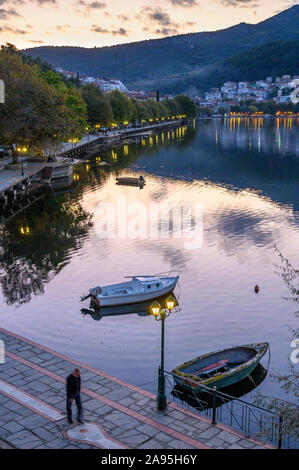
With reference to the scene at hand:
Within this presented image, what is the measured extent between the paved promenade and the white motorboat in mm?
10511

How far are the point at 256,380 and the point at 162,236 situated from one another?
24.0 m

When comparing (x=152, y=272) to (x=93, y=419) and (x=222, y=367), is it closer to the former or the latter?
(x=222, y=367)

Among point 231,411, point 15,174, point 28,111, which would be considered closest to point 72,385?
point 231,411

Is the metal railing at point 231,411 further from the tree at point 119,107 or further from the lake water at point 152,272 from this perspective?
the tree at point 119,107

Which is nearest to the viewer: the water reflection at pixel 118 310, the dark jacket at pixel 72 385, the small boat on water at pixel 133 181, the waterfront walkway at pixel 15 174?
the dark jacket at pixel 72 385

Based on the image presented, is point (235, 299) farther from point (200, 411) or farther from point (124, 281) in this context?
point (200, 411)

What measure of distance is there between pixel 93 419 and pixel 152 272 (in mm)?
20498

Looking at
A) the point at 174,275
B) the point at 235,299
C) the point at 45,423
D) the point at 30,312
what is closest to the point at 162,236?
the point at 174,275

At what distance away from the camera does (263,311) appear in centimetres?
2961

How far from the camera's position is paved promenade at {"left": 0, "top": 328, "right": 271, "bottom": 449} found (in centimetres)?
1412

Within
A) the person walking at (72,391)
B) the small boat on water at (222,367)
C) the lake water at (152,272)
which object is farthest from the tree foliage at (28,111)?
the person walking at (72,391)

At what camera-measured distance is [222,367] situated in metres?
22.0

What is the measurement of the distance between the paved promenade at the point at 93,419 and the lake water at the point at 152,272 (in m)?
4.60

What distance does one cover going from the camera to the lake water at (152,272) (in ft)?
83.2
